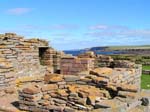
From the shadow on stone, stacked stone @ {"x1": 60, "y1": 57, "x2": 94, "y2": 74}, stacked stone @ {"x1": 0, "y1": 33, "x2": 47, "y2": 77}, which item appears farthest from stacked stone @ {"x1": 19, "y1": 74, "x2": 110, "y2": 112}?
stacked stone @ {"x1": 60, "y1": 57, "x2": 94, "y2": 74}

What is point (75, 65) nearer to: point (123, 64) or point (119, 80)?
point (123, 64)

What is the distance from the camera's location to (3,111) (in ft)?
30.3

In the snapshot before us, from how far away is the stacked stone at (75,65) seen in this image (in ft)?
47.1

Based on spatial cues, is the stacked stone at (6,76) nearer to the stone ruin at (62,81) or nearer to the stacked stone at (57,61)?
the stone ruin at (62,81)

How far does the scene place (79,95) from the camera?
897 centimetres

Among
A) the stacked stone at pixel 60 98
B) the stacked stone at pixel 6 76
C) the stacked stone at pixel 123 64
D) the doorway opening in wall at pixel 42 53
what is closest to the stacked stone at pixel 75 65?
the stacked stone at pixel 123 64

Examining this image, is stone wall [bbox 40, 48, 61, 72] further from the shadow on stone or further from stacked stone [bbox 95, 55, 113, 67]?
the shadow on stone

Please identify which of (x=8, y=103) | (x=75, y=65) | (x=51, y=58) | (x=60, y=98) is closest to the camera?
(x=60, y=98)

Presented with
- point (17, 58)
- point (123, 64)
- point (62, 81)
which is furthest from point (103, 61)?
point (62, 81)

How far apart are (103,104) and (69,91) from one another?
77.7 inches

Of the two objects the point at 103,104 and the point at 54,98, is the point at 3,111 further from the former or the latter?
the point at 103,104

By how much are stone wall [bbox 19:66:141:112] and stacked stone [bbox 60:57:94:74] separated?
13.0 ft

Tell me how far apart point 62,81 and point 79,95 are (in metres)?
1.37

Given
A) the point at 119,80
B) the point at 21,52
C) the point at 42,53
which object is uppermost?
the point at 21,52
